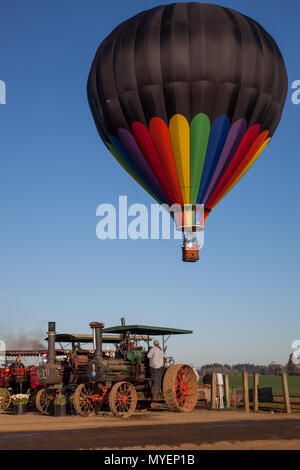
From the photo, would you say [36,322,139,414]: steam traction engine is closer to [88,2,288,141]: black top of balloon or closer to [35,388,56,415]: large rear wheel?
[35,388,56,415]: large rear wheel

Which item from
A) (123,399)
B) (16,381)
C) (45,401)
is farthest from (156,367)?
(16,381)

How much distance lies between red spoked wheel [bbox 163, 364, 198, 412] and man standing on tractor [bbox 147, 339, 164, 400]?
0.29 meters

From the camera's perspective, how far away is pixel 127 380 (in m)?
18.5

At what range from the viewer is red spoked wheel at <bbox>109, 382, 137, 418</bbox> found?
17109mm

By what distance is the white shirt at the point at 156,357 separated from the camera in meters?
18.9

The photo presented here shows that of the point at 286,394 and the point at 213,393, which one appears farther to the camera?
the point at 213,393

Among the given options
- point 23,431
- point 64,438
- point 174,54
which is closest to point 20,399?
point 23,431

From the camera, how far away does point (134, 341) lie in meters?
19.8

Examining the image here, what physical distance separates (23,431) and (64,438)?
6.53ft

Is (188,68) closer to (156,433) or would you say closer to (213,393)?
(213,393)

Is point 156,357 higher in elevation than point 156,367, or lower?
higher

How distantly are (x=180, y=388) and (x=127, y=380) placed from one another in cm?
195

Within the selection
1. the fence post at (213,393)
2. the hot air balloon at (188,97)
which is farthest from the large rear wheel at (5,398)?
the hot air balloon at (188,97)
